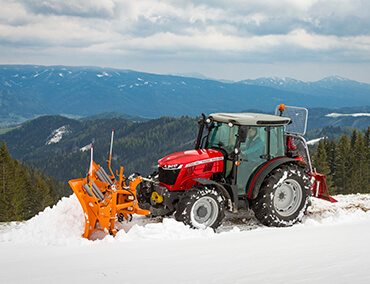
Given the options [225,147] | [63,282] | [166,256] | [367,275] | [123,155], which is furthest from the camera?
[123,155]

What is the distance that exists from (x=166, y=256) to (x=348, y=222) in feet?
16.3

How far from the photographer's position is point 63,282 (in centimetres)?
464

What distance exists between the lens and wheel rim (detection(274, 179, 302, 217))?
865cm

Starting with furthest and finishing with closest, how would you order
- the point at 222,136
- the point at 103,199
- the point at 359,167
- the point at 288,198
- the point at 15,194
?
1. the point at 359,167
2. the point at 15,194
3. the point at 288,198
4. the point at 222,136
5. the point at 103,199

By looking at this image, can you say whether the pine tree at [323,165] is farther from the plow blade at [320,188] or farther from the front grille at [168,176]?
the front grille at [168,176]

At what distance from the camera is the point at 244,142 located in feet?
26.8

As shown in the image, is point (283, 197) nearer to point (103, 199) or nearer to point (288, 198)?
point (288, 198)

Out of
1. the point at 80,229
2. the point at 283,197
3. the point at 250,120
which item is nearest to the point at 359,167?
the point at 283,197

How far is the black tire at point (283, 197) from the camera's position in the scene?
822 cm

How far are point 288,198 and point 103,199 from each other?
415 cm

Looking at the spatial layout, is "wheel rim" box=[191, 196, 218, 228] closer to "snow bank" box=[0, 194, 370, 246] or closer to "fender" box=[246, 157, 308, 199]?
"snow bank" box=[0, 194, 370, 246]

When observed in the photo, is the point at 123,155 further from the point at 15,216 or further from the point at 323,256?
the point at 323,256

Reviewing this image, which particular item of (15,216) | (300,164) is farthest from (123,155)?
(300,164)

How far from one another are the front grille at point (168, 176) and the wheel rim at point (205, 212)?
0.76 meters
